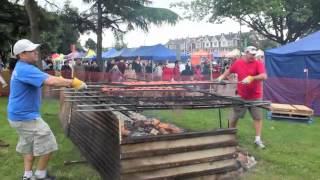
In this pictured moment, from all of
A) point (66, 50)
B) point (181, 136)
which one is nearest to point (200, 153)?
point (181, 136)

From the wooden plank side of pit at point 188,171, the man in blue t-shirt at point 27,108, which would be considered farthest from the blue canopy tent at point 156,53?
the man in blue t-shirt at point 27,108

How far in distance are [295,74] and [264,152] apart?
24.3 feet

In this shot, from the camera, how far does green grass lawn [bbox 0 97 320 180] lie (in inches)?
255

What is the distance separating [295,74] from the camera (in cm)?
1452

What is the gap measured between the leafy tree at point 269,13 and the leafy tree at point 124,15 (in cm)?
802

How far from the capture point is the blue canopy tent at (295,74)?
1365 cm

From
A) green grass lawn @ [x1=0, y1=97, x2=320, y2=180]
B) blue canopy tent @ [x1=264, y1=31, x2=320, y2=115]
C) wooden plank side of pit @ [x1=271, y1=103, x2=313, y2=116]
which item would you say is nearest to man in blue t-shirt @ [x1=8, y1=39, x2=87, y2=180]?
green grass lawn @ [x1=0, y1=97, x2=320, y2=180]

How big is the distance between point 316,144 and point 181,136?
15.0ft

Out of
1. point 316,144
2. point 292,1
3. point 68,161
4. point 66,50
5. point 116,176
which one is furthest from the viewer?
point 66,50

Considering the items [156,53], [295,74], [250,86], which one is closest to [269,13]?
[156,53]

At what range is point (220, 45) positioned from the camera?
12156cm

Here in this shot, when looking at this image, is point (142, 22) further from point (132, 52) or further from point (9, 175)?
point (9, 175)

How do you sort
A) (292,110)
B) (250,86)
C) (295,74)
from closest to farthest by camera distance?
(250,86) < (292,110) < (295,74)

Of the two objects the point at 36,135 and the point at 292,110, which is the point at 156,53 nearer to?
the point at 292,110
